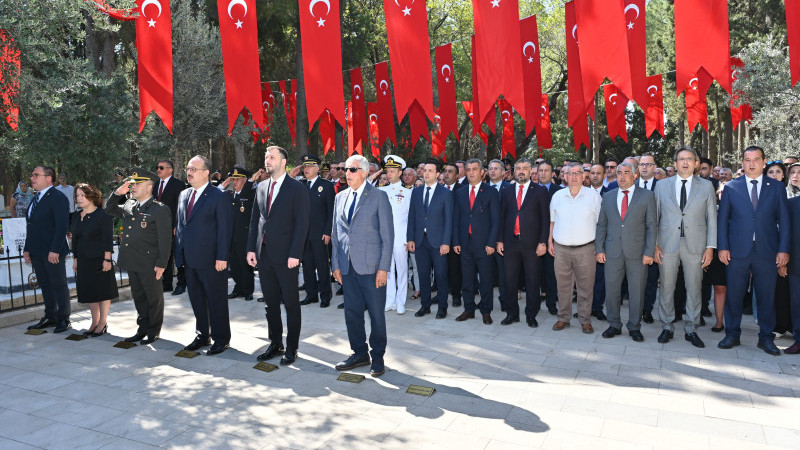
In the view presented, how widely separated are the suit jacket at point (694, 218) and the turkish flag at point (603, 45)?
2315mm

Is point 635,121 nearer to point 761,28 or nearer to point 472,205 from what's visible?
point 761,28

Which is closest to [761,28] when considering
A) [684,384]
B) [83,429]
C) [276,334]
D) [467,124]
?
[467,124]

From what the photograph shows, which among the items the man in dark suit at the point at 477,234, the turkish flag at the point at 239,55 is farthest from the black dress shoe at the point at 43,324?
the man in dark suit at the point at 477,234

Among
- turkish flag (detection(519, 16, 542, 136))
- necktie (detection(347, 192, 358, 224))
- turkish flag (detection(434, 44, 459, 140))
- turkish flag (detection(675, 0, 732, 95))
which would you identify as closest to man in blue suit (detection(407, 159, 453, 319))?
necktie (detection(347, 192, 358, 224))

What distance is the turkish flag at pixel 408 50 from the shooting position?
26.3 feet

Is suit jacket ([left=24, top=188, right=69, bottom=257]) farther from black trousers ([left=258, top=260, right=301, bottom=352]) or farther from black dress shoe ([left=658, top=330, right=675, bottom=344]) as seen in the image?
black dress shoe ([left=658, top=330, right=675, bottom=344])

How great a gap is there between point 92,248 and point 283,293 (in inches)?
96.0

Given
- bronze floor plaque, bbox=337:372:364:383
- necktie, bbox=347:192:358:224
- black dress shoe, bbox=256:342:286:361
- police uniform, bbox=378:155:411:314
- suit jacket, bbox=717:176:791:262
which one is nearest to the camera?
bronze floor plaque, bbox=337:372:364:383

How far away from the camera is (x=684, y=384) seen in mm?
4496

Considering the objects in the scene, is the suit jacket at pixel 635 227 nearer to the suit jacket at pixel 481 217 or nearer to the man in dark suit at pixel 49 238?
the suit jacket at pixel 481 217

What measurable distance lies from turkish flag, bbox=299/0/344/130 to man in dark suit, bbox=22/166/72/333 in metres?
3.37

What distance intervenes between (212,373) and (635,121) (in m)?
36.0

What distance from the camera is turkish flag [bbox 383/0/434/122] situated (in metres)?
8.02

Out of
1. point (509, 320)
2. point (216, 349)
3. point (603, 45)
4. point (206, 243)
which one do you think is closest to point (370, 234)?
point (206, 243)
